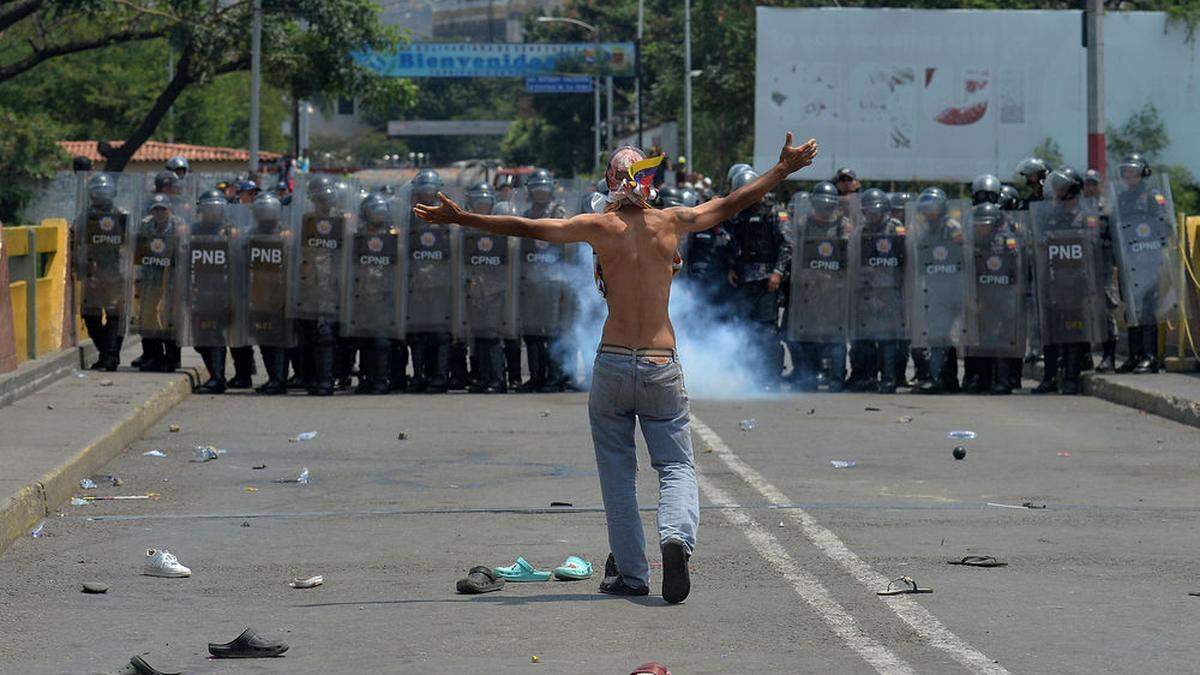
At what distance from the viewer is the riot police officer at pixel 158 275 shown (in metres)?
17.5

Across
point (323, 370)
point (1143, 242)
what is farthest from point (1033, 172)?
point (323, 370)

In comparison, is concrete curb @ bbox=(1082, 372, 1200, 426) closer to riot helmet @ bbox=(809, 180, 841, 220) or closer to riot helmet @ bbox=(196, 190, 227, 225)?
riot helmet @ bbox=(809, 180, 841, 220)

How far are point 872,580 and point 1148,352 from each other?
34.6 feet

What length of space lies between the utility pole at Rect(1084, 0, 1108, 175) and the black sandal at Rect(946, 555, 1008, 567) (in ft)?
51.5

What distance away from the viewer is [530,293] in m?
17.5

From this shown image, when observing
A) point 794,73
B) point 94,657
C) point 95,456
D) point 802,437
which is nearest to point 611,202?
point 94,657

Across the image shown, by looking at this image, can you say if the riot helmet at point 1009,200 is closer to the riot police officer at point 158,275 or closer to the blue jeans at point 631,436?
the riot police officer at point 158,275

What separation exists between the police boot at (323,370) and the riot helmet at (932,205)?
18.5ft

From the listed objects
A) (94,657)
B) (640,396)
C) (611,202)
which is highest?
(611,202)

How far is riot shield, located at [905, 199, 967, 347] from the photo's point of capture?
1756cm

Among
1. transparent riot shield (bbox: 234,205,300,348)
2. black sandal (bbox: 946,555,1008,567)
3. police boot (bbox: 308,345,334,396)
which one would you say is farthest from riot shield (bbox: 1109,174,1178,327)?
black sandal (bbox: 946,555,1008,567)

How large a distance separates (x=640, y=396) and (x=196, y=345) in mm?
10336

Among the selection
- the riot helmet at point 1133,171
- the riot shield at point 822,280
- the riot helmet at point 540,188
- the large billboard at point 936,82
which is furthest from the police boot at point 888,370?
the large billboard at point 936,82

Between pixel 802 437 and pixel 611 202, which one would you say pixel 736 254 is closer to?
pixel 802 437
